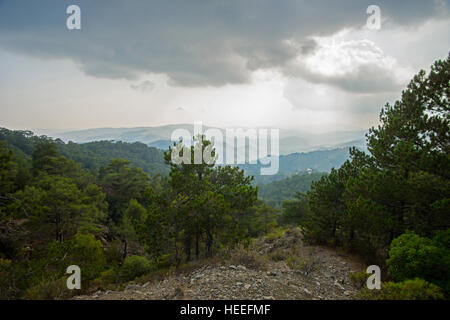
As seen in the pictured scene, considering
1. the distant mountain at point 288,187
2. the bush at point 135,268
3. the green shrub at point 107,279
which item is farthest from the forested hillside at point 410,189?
the distant mountain at point 288,187

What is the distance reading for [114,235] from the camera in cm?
2175

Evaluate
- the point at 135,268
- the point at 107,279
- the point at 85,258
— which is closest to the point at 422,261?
the point at 135,268

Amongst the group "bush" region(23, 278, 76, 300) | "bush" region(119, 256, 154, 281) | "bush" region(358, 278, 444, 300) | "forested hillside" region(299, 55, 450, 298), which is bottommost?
"bush" region(119, 256, 154, 281)

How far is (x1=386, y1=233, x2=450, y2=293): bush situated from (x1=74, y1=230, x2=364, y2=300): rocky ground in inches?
57.4

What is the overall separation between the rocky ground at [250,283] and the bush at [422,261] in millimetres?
1459

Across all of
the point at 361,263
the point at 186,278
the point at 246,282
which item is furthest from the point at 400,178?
the point at 186,278

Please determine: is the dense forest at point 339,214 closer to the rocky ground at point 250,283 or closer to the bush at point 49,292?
the bush at point 49,292

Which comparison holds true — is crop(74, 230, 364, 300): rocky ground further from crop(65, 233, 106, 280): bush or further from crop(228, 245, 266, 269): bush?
crop(65, 233, 106, 280): bush

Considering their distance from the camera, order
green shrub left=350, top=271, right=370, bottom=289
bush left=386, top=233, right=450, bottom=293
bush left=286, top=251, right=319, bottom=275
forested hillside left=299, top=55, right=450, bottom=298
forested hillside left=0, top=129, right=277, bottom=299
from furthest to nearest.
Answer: bush left=286, top=251, right=319, bottom=275
forested hillside left=0, top=129, right=277, bottom=299
green shrub left=350, top=271, right=370, bottom=289
forested hillside left=299, top=55, right=450, bottom=298
bush left=386, top=233, right=450, bottom=293

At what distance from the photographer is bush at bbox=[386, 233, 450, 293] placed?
5.48 meters

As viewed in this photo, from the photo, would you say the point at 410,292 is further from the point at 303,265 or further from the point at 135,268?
the point at 135,268

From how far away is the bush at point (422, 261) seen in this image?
18.0ft

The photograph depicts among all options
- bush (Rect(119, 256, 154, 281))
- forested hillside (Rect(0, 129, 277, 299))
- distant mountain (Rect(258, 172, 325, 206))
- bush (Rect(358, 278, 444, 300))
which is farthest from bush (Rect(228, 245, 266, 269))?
distant mountain (Rect(258, 172, 325, 206))

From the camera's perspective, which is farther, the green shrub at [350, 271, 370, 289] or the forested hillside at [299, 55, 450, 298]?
the green shrub at [350, 271, 370, 289]
